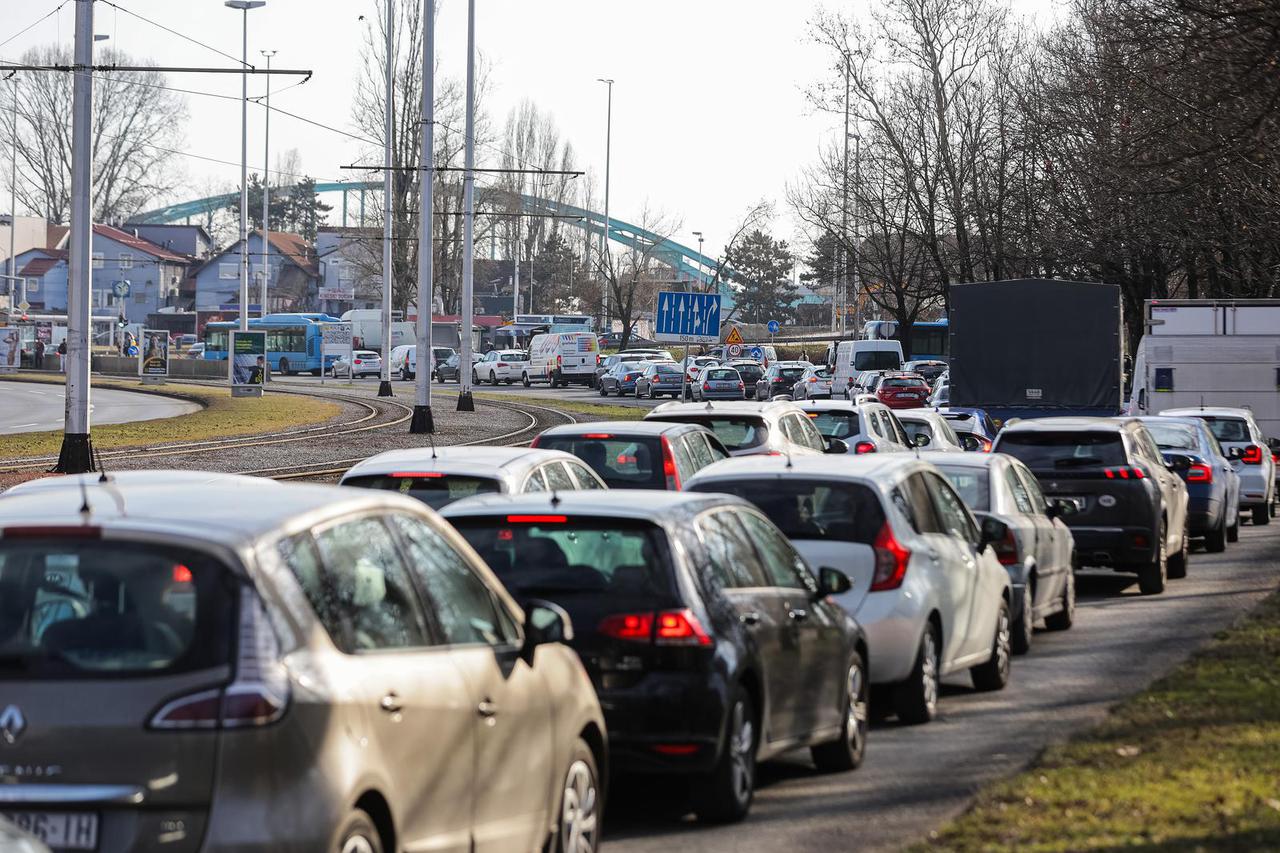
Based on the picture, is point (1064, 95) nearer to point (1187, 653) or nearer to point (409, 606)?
point (1187, 653)

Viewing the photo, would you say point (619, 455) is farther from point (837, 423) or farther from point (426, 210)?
point (426, 210)

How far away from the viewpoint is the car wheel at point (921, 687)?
10.2 meters

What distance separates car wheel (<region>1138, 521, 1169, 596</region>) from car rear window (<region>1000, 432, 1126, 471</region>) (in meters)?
0.83

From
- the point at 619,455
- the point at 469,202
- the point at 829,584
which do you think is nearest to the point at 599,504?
the point at 829,584

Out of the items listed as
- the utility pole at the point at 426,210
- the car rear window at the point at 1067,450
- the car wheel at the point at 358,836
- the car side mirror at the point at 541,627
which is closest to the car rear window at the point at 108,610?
the car wheel at the point at 358,836

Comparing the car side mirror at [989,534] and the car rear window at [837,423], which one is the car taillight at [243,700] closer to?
the car side mirror at [989,534]

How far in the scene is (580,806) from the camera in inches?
251

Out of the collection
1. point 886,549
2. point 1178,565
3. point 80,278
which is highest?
point 80,278

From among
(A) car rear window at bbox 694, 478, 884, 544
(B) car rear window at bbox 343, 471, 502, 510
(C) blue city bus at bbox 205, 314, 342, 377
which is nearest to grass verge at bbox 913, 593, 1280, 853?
(A) car rear window at bbox 694, 478, 884, 544

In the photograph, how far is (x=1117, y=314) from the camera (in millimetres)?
31969

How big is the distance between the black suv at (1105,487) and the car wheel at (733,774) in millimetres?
9670

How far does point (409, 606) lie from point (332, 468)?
2447 centimetres

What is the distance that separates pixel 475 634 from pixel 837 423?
1654cm

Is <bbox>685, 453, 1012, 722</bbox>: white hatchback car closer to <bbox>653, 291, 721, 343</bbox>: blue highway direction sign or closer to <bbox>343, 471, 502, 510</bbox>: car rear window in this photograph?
<bbox>343, 471, 502, 510</bbox>: car rear window
